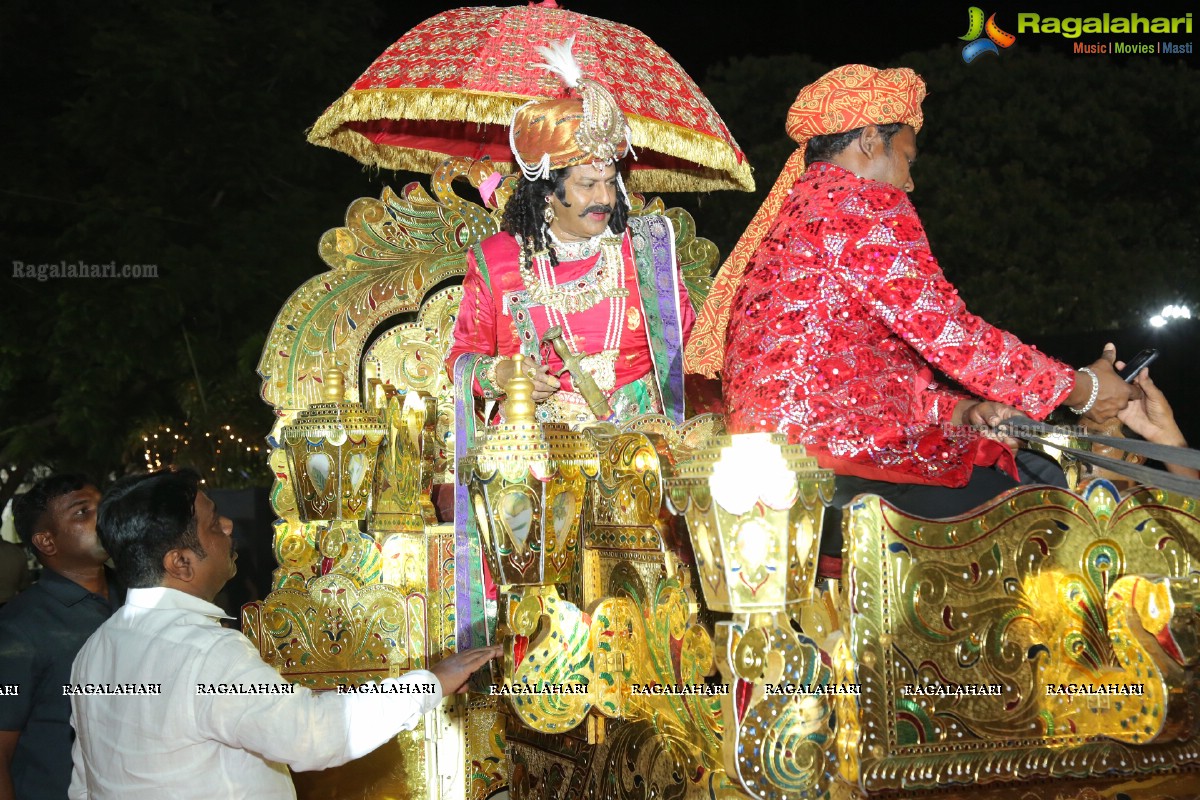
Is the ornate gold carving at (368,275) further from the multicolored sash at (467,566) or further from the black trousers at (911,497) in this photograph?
the black trousers at (911,497)

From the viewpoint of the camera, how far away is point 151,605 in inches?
103

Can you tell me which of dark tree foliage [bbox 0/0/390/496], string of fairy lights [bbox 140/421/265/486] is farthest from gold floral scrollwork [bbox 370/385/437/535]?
dark tree foliage [bbox 0/0/390/496]

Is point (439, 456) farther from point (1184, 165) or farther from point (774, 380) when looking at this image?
point (1184, 165)

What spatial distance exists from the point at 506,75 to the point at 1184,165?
1009 cm

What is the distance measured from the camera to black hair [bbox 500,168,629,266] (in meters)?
4.41

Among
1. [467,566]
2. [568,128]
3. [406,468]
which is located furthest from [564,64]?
[467,566]

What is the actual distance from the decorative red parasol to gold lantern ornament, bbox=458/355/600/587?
1633mm

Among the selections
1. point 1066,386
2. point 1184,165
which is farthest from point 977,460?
point 1184,165

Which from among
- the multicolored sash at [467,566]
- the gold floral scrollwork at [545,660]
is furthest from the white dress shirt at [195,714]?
the multicolored sash at [467,566]

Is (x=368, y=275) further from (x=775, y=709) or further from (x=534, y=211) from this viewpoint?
(x=775, y=709)

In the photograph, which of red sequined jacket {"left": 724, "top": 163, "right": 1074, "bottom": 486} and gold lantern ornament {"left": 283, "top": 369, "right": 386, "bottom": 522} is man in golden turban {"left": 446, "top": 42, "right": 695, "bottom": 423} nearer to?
gold lantern ornament {"left": 283, "top": 369, "right": 386, "bottom": 522}

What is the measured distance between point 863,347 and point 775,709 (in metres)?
0.99

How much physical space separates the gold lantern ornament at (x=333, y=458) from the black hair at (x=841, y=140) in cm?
195

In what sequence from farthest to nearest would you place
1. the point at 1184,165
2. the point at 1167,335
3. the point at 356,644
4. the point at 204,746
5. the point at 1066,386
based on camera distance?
1. the point at 1184,165
2. the point at 1167,335
3. the point at 356,644
4. the point at 1066,386
5. the point at 204,746
